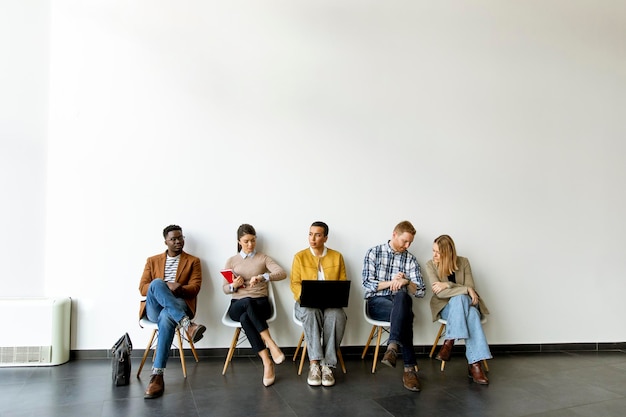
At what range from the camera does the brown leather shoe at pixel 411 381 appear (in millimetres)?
3402

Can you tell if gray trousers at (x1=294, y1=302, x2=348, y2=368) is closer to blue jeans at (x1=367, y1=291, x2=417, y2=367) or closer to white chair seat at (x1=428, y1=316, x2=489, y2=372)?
blue jeans at (x1=367, y1=291, x2=417, y2=367)

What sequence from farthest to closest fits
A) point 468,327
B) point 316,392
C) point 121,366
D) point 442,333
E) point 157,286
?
point 442,333 → point 468,327 → point 157,286 → point 121,366 → point 316,392

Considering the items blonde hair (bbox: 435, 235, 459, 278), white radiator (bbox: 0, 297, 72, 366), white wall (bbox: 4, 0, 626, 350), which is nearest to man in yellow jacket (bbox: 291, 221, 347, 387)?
white wall (bbox: 4, 0, 626, 350)

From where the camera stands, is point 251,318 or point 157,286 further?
point 251,318

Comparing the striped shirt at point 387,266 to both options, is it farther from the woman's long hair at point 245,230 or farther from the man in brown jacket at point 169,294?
the man in brown jacket at point 169,294

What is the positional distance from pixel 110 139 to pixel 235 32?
1.52 m

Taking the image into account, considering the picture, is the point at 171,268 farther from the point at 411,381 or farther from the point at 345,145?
the point at 411,381

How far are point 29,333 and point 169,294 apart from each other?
1365mm

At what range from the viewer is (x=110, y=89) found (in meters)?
4.28

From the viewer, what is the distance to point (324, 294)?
3.64m

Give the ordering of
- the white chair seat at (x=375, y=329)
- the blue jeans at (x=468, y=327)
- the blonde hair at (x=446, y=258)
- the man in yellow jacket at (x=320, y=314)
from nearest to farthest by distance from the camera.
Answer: the man in yellow jacket at (x=320, y=314) < the blue jeans at (x=468, y=327) < the white chair seat at (x=375, y=329) < the blonde hair at (x=446, y=258)

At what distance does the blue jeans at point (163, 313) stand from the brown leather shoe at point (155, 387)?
9 centimetres

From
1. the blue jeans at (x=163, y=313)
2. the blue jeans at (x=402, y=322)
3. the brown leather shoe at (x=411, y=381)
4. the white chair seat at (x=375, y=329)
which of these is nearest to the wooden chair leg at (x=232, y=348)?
the blue jeans at (x=163, y=313)

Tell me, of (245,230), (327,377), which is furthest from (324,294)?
(245,230)
